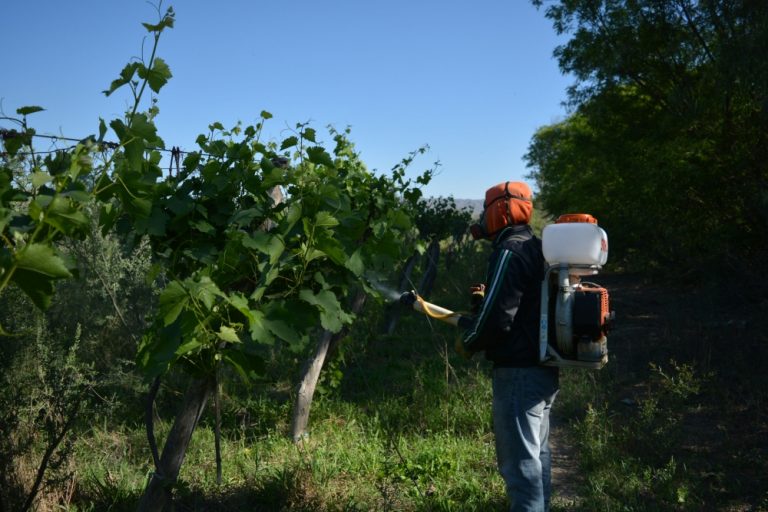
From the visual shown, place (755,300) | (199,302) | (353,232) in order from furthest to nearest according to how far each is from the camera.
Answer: (755,300) < (353,232) < (199,302)

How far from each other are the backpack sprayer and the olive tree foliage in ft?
22.7

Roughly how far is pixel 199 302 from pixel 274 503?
2.06 metres

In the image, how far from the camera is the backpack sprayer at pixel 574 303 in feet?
10.2

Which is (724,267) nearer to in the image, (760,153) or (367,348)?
Answer: (760,153)

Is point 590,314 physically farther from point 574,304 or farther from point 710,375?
point 710,375

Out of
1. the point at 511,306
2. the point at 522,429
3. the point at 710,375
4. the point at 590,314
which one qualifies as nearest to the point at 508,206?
the point at 511,306

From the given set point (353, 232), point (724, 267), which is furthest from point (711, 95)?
point (353, 232)

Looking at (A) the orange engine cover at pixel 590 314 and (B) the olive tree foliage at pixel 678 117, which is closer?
(A) the orange engine cover at pixel 590 314

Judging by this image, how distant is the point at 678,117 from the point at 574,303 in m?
9.93

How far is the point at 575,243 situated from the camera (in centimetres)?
315

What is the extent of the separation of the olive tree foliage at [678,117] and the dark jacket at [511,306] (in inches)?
275

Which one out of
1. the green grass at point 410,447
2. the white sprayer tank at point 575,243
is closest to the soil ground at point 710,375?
the green grass at point 410,447

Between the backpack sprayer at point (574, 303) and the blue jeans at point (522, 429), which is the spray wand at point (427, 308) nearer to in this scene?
the blue jeans at point (522, 429)

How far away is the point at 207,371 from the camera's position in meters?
2.83
